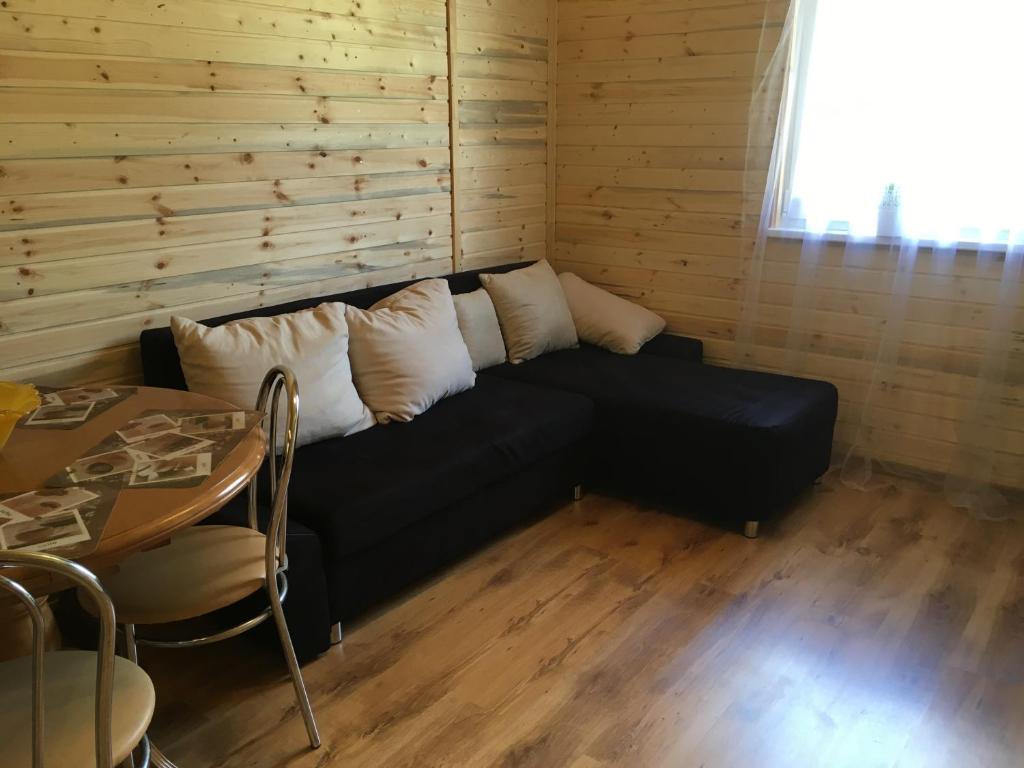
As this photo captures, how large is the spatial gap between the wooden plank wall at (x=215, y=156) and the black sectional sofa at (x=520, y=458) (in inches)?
6.8

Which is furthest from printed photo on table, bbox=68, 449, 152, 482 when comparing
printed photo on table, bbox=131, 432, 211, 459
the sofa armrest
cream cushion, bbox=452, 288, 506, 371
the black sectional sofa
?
the sofa armrest

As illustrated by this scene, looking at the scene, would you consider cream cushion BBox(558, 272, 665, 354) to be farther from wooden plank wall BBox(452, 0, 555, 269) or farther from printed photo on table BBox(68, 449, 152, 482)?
printed photo on table BBox(68, 449, 152, 482)

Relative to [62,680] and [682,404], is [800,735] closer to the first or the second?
[682,404]

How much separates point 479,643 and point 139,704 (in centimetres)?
112

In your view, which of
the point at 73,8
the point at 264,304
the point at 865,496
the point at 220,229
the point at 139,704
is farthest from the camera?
the point at 865,496

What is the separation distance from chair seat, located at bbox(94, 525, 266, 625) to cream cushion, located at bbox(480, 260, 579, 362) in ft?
5.94

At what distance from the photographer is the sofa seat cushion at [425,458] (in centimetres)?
224

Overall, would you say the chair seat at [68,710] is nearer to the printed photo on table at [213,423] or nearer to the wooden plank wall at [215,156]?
the printed photo on table at [213,423]

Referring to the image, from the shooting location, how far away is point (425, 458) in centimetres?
252

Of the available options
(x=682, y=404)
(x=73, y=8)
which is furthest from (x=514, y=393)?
(x=73, y=8)

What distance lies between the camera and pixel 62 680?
1.39 metres

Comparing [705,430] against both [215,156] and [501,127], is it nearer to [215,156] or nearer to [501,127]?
→ [501,127]

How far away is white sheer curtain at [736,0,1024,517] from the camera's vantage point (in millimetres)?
2895

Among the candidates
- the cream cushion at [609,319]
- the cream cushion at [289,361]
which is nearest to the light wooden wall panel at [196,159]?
the cream cushion at [289,361]
